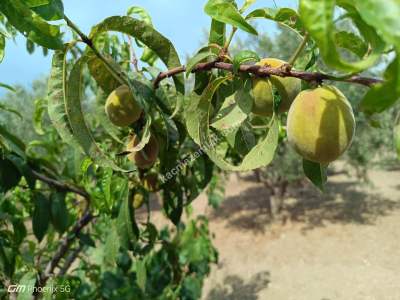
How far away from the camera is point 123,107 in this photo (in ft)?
3.27

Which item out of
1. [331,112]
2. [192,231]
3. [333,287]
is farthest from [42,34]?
[333,287]

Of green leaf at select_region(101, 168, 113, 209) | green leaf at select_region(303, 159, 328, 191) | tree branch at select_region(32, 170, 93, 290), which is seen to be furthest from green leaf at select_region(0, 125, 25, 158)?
green leaf at select_region(303, 159, 328, 191)

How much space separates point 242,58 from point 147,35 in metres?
0.23

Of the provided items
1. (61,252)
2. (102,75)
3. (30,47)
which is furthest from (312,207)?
(102,75)

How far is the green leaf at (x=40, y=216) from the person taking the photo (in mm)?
1498

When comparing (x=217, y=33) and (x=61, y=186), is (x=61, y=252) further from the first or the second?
(x=217, y=33)

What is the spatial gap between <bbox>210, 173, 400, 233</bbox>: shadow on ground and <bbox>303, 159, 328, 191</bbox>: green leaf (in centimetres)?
816

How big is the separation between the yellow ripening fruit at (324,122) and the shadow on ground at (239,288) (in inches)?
209

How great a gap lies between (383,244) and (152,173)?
624 centimetres

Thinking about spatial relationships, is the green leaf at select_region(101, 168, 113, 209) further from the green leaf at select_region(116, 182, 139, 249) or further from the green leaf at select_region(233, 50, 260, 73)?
the green leaf at select_region(233, 50, 260, 73)

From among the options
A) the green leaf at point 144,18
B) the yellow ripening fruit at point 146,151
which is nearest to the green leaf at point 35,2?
the yellow ripening fruit at point 146,151

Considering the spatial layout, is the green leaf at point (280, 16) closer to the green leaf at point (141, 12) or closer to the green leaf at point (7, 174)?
the green leaf at point (141, 12)

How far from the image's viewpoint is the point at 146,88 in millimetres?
942

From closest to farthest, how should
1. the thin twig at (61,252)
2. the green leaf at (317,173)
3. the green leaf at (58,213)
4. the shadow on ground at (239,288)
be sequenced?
the green leaf at (317,173) → the green leaf at (58,213) → the thin twig at (61,252) → the shadow on ground at (239,288)
